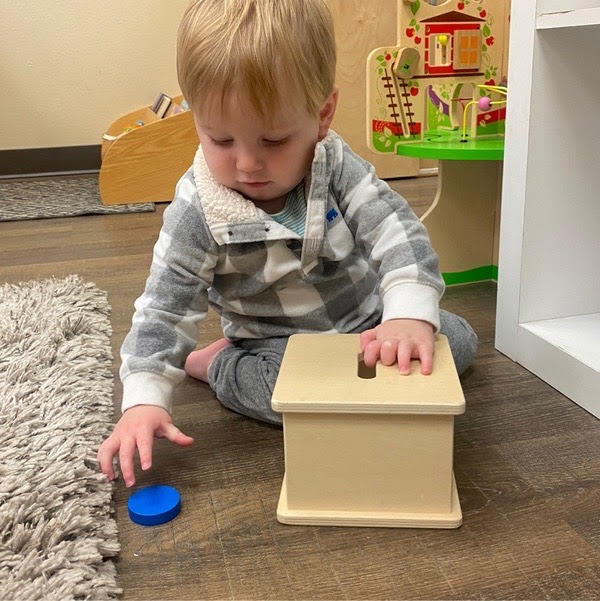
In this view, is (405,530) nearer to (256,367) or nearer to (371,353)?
(371,353)

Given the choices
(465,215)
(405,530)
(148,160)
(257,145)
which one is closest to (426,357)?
(405,530)

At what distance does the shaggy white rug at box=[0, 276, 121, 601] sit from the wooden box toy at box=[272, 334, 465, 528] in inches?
6.4

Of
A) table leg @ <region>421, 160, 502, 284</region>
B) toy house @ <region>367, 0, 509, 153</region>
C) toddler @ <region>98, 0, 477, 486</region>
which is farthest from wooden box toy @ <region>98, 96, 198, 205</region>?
toddler @ <region>98, 0, 477, 486</region>

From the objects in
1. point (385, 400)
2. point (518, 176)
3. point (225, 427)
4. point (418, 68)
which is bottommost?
point (225, 427)

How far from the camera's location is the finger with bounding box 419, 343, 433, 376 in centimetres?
56

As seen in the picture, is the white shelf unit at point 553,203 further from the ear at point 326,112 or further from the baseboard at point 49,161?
the baseboard at point 49,161

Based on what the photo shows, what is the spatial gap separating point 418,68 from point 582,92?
1.61ft

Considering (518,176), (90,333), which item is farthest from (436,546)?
(90,333)

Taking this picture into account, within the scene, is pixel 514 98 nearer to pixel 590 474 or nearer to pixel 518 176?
pixel 518 176

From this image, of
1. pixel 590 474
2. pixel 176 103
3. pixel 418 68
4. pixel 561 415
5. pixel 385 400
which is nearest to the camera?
pixel 385 400

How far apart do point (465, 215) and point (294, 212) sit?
1.77 ft

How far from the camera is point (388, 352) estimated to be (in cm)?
59

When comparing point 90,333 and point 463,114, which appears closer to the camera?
point 90,333

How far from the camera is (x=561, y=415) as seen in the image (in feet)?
2.37
